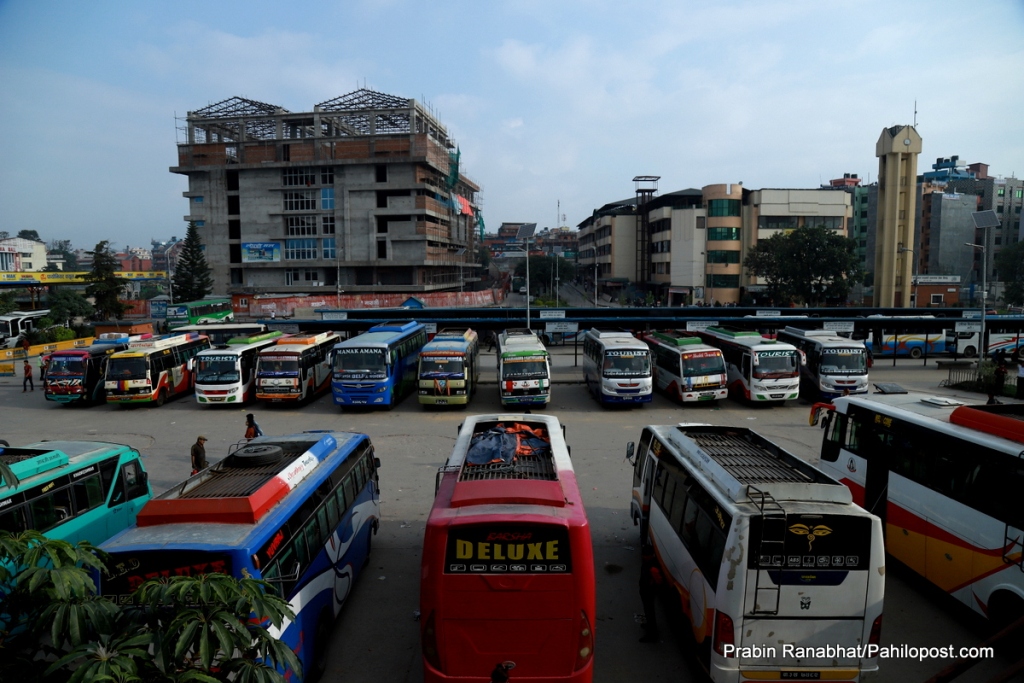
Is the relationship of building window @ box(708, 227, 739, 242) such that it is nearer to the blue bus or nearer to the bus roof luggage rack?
the blue bus

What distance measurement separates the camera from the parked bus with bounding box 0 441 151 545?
8.09 meters

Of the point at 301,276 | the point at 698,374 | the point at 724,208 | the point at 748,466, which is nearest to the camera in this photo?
the point at 748,466

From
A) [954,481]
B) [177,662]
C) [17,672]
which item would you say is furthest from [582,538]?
[954,481]

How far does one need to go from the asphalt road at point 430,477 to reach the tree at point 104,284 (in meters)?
23.1

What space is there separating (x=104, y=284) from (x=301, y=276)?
19.7 m

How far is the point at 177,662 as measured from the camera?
3553 mm

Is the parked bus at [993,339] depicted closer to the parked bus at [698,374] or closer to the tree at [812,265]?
the parked bus at [698,374]

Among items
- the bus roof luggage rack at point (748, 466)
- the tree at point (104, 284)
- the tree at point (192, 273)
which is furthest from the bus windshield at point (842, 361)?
the tree at point (192, 273)

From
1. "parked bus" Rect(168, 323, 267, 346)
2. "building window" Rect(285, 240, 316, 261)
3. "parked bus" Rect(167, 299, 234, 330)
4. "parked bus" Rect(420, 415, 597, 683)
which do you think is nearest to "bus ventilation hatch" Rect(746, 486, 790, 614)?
"parked bus" Rect(420, 415, 597, 683)

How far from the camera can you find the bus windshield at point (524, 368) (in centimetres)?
2072

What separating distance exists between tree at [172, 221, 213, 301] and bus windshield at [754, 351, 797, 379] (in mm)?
55972

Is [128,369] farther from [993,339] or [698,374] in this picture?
[993,339]

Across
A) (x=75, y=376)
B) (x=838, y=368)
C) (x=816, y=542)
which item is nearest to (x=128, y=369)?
(x=75, y=376)

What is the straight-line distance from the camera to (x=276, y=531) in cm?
632
